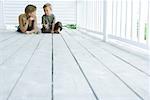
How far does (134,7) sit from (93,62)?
3.85 ft

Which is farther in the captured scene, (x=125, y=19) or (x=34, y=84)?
(x=125, y=19)

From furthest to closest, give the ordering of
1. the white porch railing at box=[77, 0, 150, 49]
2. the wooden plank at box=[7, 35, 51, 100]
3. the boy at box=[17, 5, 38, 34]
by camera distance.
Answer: the boy at box=[17, 5, 38, 34]
the white porch railing at box=[77, 0, 150, 49]
the wooden plank at box=[7, 35, 51, 100]

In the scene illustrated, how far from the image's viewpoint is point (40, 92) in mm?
1542

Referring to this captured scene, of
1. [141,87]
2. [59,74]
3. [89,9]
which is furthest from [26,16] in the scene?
[141,87]

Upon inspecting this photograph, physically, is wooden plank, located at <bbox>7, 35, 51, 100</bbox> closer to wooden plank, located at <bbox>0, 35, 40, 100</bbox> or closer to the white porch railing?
wooden plank, located at <bbox>0, 35, 40, 100</bbox>

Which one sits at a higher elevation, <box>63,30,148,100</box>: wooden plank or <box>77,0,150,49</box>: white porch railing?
<box>77,0,150,49</box>: white porch railing

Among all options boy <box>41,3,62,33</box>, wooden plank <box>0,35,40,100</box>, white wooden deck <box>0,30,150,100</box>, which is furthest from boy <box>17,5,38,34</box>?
white wooden deck <box>0,30,150,100</box>

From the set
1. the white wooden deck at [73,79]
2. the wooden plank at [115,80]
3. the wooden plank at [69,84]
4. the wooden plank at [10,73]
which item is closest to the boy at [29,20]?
the wooden plank at [10,73]

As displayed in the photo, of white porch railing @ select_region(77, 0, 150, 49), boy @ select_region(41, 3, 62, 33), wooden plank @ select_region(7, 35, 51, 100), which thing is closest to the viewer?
wooden plank @ select_region(7, 35, 51, 100)

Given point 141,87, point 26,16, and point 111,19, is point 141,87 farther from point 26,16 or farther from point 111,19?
point 26,16

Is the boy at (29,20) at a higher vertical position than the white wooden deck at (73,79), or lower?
higher

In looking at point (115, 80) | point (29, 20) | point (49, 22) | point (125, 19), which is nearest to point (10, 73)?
point (115, 80)

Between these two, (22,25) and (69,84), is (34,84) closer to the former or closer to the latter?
(69,84)

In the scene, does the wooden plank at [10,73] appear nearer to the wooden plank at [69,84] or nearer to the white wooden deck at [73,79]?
the white wooden deck at [73,79]
